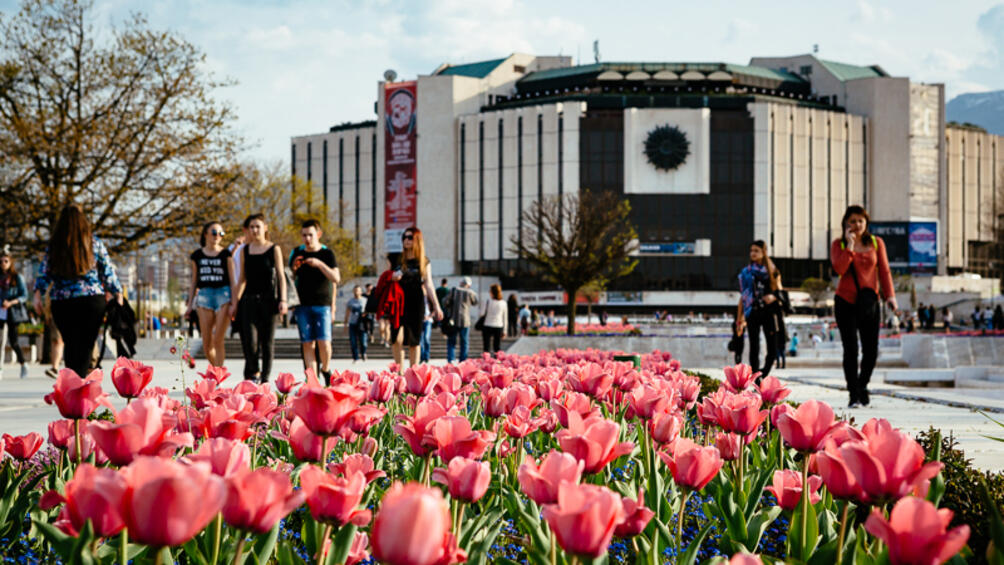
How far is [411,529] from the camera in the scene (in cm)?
100

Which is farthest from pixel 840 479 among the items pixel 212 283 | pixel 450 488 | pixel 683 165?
pixel 683 165

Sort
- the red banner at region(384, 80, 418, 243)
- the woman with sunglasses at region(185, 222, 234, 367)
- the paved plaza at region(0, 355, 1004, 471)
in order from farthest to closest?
the red banner at region(384, 80, 418, 243)
the woman with sunglasses at region(185, 222, 234, 367)
the paved plaza at region(0, 355, 1004, 471)

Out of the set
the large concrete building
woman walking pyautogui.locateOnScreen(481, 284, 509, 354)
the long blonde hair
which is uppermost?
the large concrete building

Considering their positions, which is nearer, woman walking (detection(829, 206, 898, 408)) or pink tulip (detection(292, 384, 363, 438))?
pink tulip (detection(292, 384, 363, 438))

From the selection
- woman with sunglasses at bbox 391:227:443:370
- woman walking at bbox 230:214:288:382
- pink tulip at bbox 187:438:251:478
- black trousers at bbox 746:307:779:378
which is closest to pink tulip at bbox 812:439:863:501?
pink tulip at bbox 187:438:251:478

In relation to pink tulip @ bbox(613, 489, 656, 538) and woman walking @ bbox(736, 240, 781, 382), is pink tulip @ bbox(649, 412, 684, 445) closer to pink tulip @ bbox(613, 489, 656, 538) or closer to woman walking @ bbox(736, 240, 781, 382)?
pink tulip @ bbox(613, 489, 656, 538)

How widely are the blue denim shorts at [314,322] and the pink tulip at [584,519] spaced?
347 inches

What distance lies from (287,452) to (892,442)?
2834mm

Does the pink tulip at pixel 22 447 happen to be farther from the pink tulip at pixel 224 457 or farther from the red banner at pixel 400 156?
the red banner at pixel 400 156

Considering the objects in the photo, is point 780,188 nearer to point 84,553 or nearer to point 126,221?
point 126,221

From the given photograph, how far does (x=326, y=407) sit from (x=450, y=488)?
43cm

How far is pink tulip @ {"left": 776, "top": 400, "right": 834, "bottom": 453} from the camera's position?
6.76 ft

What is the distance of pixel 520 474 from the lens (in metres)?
1.56

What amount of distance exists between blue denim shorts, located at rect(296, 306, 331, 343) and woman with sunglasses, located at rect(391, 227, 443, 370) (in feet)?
3.54
